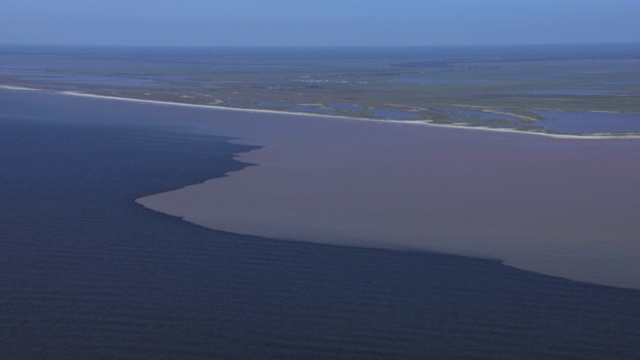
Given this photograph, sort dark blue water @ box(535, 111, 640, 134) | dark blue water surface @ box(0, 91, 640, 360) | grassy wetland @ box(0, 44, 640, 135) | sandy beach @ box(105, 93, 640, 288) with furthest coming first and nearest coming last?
grassy wetland @ box(0, 44, 640, 135)
dark blue water @ box(535, 111, 640, 134)
sandy beach @ box(105, 93, 640, 288)
dark blue water surface @ box(0, 91, 640, 360)

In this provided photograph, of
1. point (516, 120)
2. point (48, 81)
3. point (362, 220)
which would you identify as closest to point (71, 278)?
point (362, 220)

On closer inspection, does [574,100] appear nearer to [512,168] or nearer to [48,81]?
[512,168]

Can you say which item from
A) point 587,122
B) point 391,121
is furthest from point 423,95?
point 587,122

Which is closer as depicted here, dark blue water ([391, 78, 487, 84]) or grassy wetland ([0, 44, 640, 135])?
grassy wetland ([0, 44, 640, 135])

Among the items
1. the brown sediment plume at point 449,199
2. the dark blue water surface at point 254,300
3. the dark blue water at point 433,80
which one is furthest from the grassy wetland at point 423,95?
the dark blue water surface at point 254,300

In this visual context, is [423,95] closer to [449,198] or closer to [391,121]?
[391,121]

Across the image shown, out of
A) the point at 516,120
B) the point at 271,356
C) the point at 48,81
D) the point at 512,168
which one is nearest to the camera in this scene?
the point at 271,356

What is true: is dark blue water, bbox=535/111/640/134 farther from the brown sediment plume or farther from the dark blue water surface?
the dark blue water surface

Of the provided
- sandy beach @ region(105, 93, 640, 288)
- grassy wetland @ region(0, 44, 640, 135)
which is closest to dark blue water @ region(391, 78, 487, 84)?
grassy wetland @ region(0, 44, 640, 135)
